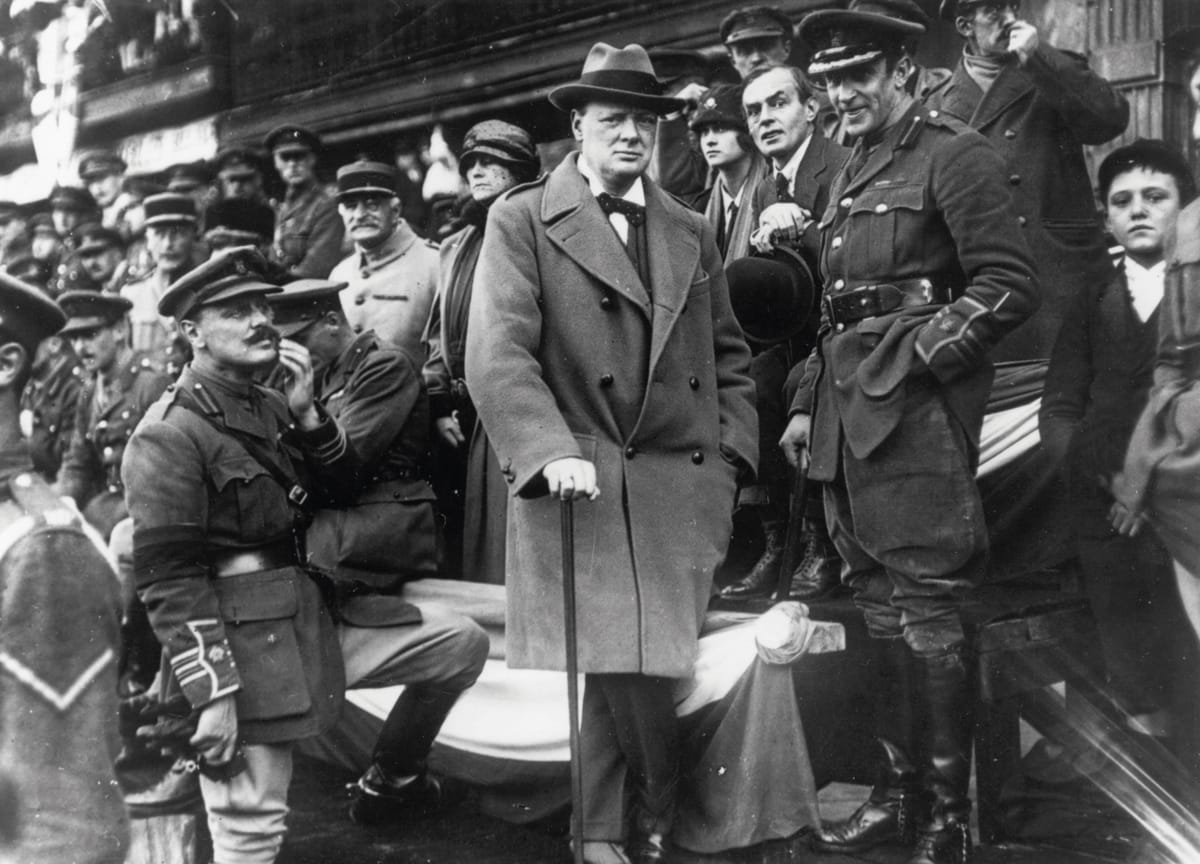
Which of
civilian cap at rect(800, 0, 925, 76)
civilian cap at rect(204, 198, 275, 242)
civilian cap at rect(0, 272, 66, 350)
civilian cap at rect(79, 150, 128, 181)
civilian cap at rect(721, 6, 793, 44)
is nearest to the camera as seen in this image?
civilian cap at rect(0, 272, 66, 350)

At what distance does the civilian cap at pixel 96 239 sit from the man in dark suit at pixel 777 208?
Result: 12.4ft

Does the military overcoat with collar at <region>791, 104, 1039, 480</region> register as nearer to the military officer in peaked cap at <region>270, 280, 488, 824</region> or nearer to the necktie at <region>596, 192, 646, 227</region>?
the necktie at <region>596, 192, 646, 227</region>

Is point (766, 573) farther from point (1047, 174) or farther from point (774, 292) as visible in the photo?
point (1047, 174)

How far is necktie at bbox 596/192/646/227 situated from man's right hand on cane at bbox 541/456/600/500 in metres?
0.76

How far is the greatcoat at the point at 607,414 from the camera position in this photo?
349 cm

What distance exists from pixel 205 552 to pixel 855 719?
1917mm

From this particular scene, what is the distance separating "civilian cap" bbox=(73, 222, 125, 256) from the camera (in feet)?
22.3

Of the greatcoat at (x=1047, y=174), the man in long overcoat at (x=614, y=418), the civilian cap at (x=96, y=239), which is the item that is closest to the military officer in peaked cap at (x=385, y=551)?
the man in long overcoat at (x=614, y=418)

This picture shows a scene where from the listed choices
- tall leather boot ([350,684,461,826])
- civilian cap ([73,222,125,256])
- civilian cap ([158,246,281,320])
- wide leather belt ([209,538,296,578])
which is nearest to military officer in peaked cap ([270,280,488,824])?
tall leather boot ([350,684,461,826])

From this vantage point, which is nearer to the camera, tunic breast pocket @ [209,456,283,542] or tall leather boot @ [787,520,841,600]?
tunic breast pocket @ [209,456,283,542]

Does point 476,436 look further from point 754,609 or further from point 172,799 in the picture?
point 172,799

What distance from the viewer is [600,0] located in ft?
17.1

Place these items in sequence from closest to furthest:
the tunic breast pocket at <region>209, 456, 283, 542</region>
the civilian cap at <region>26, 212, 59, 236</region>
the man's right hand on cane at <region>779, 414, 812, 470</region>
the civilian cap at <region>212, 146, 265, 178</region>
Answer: the tunic breast pocket at <region>209, 456, 283, 542</region> < the man's right hand on cane at <region>779, 414, 812, 470</region> < the civilian cap at <region>212, 146, 265, 178</region> < the civilian cap at <region>26, 212, 59, 236</region>

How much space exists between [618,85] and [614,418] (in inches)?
34.6
